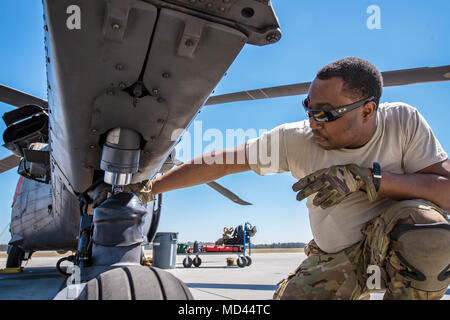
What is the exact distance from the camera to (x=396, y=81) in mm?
3555

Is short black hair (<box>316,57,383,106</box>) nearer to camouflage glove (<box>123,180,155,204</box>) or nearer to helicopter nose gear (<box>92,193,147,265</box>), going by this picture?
camouflage glove (<box>123,180,155,204</box>)

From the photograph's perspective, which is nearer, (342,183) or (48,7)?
(48,7)

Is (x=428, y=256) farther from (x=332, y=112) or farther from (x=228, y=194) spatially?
(x=228, y=194)

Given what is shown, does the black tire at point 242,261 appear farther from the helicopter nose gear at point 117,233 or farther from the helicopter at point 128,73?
the helicopter nose gear at point 117,233

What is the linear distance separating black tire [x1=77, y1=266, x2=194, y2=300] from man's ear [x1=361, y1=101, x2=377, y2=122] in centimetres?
143

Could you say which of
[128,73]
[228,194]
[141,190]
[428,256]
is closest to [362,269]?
[428,256]

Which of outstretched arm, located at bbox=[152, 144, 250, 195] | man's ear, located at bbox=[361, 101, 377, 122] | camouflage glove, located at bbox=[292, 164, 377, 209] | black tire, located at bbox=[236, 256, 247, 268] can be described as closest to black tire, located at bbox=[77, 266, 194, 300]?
camouflage glove, located at bbox=[292, 164, 377, 209]

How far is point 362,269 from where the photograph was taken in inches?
78.4

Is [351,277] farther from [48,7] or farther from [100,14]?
[48,7]

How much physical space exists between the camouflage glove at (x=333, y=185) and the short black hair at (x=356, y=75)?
51 centimetres

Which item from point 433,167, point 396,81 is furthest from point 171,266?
point 433,167

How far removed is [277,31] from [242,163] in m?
0.97

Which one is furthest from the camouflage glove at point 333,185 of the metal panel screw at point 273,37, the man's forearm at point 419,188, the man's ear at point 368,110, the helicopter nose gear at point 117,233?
the helicopter nose gear at point 117,233
